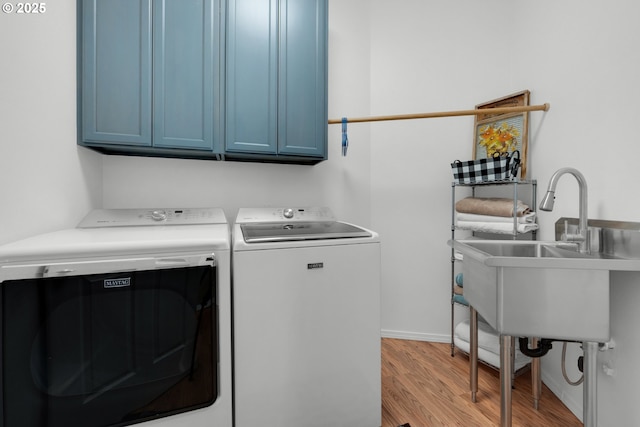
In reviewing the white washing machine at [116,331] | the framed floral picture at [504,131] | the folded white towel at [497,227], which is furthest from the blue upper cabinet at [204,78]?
the framed floral picture at [504,131]

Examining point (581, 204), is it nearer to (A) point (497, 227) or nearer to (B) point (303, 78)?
(A) point (497, 227)

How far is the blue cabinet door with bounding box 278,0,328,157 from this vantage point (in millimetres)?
1763

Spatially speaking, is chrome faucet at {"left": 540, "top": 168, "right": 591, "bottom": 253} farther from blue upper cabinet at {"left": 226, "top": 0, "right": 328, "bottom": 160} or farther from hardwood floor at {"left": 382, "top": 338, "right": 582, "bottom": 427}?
blue upper cabinet at {"left": 226, "top": 0, "right": 328, "bottom": 160}

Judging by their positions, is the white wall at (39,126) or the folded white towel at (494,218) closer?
the white wall at (39,126)

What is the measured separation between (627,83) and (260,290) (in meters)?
1.81

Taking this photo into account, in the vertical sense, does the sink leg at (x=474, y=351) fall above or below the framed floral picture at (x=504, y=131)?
below

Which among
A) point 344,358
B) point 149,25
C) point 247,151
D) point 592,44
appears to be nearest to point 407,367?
point 344,358

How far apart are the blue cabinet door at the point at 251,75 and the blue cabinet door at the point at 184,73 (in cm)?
10

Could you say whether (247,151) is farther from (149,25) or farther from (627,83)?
(627,83)

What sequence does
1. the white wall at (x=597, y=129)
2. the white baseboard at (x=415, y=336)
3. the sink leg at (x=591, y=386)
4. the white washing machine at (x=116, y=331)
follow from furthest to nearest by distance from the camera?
the white baseboard at (x=415, y=336), the white wall at (x=597, y=129), the sink leg at (x=591, y=386), the white washing machine at (x=116, y=331)

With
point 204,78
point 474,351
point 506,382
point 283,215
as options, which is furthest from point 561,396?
point 204,78

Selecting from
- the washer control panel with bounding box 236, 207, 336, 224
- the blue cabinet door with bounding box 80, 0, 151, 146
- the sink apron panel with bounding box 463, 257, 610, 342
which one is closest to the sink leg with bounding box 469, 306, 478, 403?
the sink apron panel with bounding box 463, 257, 610, 342

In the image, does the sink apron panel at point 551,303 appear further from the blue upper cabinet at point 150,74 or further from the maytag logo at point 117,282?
the blue upper cabinet at point 150,74

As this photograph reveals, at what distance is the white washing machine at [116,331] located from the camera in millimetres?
971
